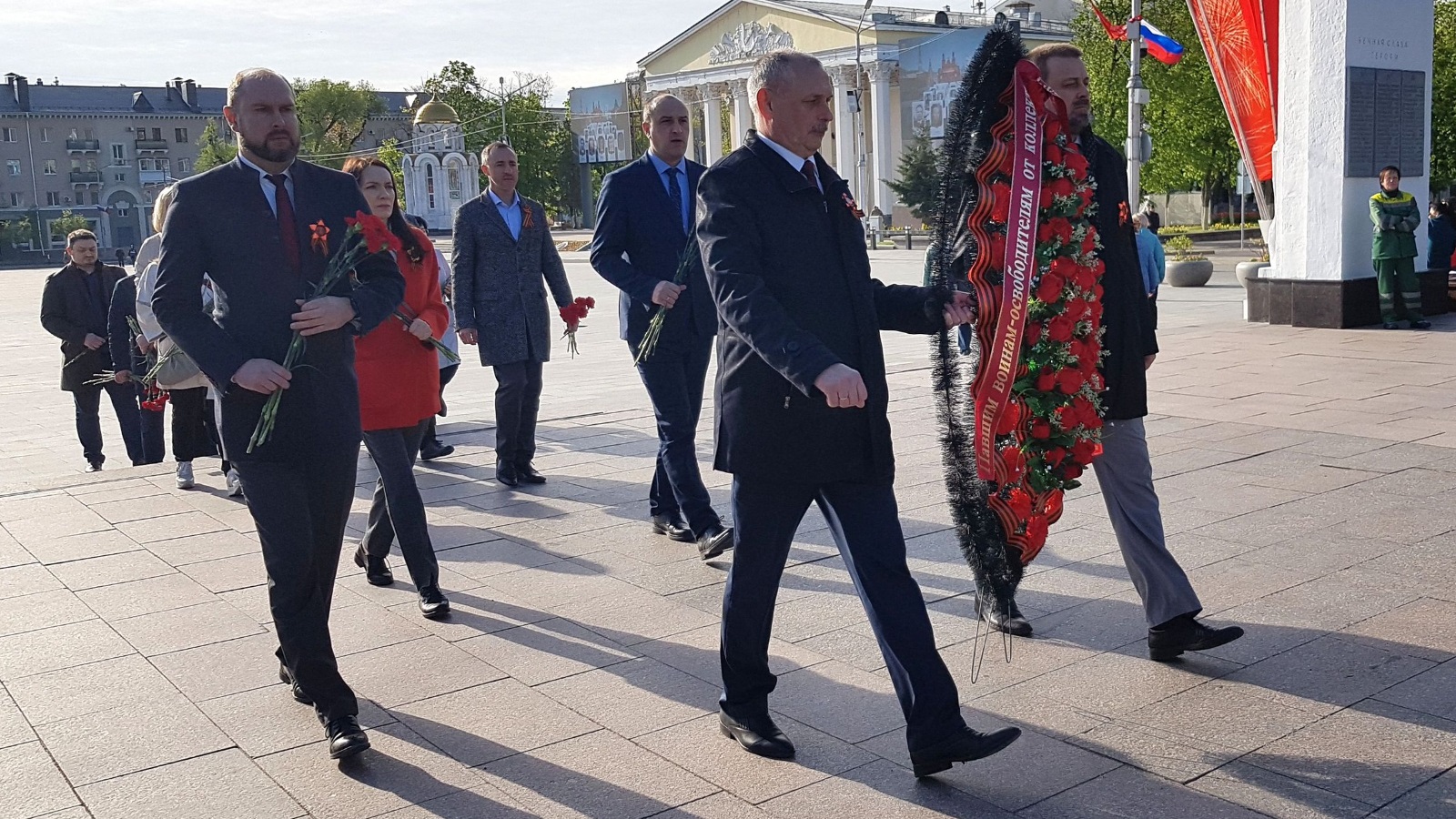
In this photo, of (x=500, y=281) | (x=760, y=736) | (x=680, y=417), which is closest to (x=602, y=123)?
(x=500, y=281)

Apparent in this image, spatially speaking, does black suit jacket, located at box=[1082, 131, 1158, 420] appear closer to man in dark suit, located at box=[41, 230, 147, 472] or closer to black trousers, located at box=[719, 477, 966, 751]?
black trousers, located at box=[719, 477, 966, 751]

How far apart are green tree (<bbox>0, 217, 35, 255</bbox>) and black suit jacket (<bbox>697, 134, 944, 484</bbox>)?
380 ft

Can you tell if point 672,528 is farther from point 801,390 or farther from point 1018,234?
point 801,390

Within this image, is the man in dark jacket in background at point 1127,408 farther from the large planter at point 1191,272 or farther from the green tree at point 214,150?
the green tree at point 214,150

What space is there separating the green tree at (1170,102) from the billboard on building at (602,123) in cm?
3764

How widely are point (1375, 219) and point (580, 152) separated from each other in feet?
249

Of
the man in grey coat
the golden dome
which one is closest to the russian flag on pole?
the golden dome

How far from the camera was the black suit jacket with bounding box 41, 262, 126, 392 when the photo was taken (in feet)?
35.6

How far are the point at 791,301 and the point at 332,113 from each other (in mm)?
112089

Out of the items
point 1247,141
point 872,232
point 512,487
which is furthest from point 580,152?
point 512,487

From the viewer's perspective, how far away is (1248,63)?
54.5ft

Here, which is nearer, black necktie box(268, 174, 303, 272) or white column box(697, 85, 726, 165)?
black necktie box(268, 174, 303, 272)

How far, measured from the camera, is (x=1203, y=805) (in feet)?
11.4

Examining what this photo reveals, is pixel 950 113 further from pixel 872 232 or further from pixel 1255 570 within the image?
pixel 872 232
